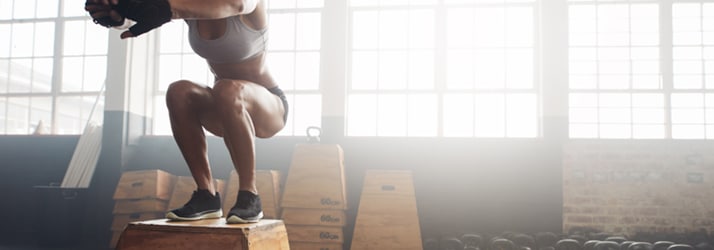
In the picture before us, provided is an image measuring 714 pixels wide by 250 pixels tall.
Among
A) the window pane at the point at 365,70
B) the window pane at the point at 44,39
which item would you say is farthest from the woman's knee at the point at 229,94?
the window pane at the point at 44,39

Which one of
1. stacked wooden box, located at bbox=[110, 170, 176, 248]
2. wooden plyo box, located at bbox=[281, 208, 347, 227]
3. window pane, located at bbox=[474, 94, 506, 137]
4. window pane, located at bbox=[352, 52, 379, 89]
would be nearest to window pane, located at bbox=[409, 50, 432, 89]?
window pane, located at bbox=[352, 52, 379, 89]

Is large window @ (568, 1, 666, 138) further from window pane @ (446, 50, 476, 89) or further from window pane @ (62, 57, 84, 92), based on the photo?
window pane @ (62, 57, 84, 92)

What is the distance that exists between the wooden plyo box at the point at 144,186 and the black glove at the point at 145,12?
4.43 m

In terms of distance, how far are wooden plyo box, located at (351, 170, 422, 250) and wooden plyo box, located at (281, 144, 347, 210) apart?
233 millimetres

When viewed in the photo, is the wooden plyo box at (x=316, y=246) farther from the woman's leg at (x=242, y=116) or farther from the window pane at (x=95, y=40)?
the window pane at (x=95, y=40)

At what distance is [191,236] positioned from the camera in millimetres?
1666

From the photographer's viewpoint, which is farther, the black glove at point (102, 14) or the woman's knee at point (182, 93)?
the woman's knee at point (182, 93)

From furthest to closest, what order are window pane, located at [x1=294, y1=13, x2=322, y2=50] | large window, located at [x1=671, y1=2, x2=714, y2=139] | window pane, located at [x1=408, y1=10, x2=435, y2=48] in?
window pane, located at [x1=294, y1=13, x2=322, y2=50] < window pane, located at [x1=408, y1=10, x2=435, y2=48] < large window, located at [x1=671, y1=2, x2=714, y2=139]

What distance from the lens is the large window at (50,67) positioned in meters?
6.84

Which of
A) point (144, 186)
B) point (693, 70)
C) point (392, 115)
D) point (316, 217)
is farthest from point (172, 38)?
point (693, 70)

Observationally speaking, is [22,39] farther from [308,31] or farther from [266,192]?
[266,192]

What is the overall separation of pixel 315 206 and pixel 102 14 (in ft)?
12.7

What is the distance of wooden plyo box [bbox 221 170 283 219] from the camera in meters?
5.41

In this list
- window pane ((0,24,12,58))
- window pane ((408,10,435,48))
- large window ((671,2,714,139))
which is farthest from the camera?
window pane ((0,24,12,58))
